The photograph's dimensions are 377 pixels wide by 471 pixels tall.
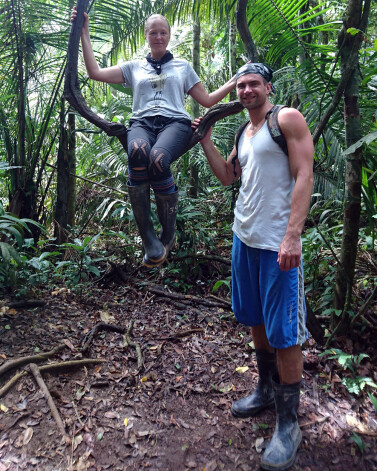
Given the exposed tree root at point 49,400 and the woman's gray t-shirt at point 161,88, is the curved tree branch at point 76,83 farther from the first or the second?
the exposed tree root at point 49,400

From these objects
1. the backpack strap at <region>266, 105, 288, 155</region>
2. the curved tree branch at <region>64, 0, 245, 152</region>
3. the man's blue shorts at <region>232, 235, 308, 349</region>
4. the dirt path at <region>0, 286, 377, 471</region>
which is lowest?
the dirt path at <region>0, 286, 377, 471</region>

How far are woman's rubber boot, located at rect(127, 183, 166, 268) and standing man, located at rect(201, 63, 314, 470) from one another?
0.54 metres

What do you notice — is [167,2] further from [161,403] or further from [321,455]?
[321,455]

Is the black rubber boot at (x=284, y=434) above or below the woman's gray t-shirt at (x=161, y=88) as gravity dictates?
below

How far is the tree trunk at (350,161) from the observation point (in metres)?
2.79

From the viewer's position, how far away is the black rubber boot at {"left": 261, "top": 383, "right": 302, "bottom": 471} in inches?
93.8

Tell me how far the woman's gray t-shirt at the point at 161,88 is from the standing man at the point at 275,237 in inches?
22.7

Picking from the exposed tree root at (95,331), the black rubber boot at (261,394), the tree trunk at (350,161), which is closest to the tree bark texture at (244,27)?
the tree trunk at (350,161)

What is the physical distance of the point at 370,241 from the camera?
11.6ft

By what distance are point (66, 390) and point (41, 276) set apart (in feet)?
5.48

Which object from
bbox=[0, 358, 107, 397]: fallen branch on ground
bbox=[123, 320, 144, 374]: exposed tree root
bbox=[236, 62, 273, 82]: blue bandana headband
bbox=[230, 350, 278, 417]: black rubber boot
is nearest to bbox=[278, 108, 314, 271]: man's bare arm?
bbox=[236, 62, 273, 82]: blue bandana headband

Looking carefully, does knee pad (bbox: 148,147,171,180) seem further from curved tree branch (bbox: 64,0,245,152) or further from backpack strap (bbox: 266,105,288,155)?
backpack strap (bbox: 266,105,288,155)

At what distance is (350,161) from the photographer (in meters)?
2.98

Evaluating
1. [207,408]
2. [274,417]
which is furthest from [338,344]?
[207,408]
